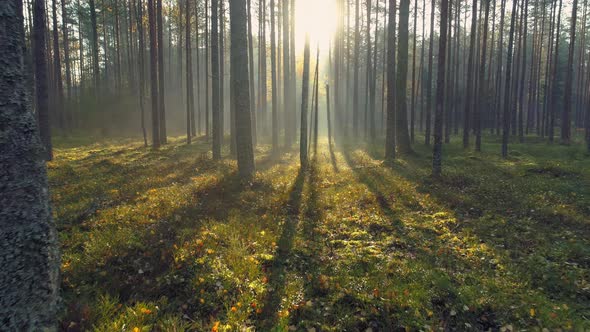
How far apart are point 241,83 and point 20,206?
9220mm

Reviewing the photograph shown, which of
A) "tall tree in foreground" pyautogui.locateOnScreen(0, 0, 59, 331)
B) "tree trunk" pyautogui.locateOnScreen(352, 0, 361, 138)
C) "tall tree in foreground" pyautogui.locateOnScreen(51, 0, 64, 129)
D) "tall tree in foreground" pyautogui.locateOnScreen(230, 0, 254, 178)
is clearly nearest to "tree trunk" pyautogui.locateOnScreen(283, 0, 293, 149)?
"tree trunk" pyautogui.locateOnScreen(352, 0, 361, 138)

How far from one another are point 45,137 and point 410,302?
17504mm

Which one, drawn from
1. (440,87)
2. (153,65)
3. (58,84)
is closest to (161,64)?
(153,65)

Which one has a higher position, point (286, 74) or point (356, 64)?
point (356, 64)

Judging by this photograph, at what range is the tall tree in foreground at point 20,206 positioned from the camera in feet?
9.73

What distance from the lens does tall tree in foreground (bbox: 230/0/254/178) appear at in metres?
11.5

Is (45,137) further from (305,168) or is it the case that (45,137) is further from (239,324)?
(239,324)

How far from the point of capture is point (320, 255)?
668cm

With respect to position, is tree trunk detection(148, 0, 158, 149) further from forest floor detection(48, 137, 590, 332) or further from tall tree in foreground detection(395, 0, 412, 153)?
tall tree in foreground detection(395, 0, 412, 153)

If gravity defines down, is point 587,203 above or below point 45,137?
below

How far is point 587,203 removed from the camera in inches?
372

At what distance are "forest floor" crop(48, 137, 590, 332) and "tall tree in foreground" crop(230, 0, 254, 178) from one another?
3.21 feet

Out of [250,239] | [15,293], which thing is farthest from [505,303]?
[15,293]

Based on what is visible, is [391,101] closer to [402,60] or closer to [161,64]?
[402,60]
